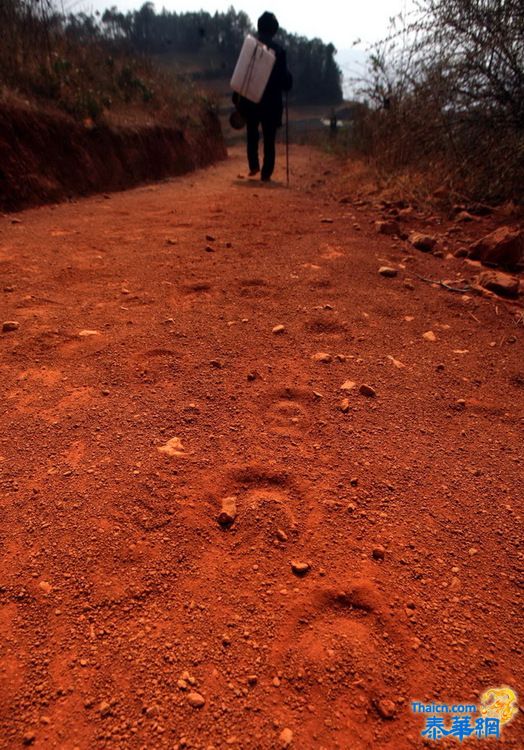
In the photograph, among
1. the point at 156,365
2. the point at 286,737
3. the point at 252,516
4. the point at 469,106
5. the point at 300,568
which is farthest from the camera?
the point at 469,106

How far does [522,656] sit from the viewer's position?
1057 millimetres

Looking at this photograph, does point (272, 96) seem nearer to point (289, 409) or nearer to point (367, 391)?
point (367, 391)

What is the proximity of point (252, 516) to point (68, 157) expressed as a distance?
533 cm

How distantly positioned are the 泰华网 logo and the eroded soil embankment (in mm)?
4800

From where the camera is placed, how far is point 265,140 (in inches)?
255

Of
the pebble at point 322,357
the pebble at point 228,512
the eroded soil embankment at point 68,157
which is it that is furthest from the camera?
the eroded soil embankment at point 68,157

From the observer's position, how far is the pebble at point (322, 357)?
6.78 feet

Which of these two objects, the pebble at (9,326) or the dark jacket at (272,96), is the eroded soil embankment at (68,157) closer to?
the dark jacket at (272,96)

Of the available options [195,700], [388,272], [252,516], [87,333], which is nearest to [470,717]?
[195,700]

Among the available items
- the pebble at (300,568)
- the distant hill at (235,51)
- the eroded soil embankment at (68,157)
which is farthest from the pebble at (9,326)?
the distant hill at (235,51)

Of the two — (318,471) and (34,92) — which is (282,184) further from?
(318,471)

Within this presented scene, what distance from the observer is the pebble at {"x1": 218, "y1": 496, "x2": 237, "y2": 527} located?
1.31m

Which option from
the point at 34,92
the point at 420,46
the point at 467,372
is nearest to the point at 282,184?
the point at 420,46

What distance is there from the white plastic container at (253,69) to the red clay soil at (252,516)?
15.0ft
